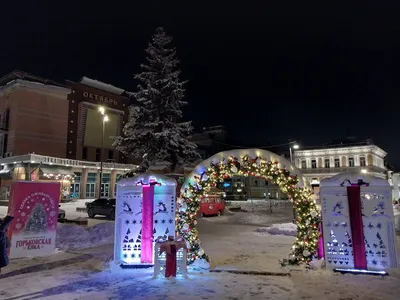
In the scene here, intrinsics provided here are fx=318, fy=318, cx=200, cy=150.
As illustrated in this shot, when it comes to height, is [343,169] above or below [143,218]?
above

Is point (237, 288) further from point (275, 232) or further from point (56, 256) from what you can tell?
point (275, 232)

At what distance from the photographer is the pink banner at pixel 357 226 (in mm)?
8195

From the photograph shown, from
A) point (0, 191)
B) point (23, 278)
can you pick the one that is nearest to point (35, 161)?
point (0, 191)

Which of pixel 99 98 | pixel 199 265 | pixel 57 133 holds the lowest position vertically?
pixel 199 265

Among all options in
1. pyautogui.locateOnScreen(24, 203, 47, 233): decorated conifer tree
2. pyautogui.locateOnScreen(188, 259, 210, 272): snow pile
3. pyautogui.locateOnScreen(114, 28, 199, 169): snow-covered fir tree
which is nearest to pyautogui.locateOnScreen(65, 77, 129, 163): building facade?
pyautogui.locateOnScreen(114, 28, 199, 169): snow-covered fir tree

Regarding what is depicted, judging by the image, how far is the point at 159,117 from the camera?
79.3ft

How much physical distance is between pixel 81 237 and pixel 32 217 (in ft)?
8.96

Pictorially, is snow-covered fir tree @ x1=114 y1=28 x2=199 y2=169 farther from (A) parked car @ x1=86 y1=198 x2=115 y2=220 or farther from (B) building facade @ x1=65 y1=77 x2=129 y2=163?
(B) building facade @ x1=65 y1=77 x2=129 y2=163

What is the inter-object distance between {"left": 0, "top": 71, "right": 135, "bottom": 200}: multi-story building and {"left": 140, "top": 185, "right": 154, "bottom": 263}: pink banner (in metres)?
29.6

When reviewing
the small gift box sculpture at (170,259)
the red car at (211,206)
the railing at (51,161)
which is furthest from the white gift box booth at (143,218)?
the railing at (51,161)

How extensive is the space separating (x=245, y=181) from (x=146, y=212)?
60.9 metres

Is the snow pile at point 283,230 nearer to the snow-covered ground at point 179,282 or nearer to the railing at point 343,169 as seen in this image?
the snow-covered ground at point 179,282

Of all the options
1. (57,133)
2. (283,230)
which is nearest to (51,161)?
(57,133)

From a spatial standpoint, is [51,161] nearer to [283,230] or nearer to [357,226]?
[283,230]
